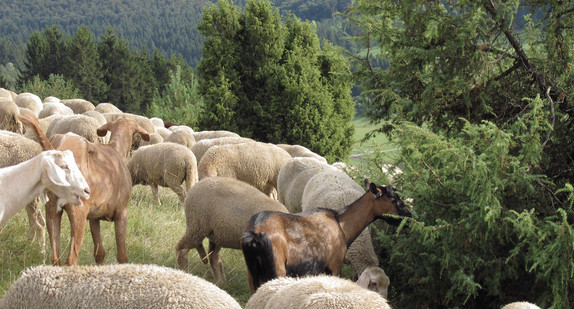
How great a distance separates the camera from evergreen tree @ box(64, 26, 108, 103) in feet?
179

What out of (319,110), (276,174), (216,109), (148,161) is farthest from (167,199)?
(319,110)

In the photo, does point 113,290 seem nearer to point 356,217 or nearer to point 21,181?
point 21,181

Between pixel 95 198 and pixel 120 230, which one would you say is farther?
pixel 120 230

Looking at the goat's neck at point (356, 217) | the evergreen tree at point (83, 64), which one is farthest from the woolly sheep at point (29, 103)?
the evergreen tree at point (83, 64)

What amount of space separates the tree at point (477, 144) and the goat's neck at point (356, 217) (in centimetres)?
52

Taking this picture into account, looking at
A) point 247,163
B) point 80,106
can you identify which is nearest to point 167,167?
point 247,163

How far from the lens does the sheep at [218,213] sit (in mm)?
7711

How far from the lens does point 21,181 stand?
210 inches

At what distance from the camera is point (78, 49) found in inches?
2144

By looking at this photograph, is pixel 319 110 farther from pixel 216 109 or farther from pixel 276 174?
pixel 276 174

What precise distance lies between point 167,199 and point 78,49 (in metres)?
44.4

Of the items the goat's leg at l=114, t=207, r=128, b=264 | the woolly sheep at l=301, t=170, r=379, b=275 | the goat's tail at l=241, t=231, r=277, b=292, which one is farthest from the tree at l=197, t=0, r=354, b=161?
the goat's tail at l=241, t=231, r=277, b=292

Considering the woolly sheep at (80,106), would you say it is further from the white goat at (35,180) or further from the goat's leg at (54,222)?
the white goat at (35,180)

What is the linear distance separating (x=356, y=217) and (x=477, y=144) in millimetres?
1487
